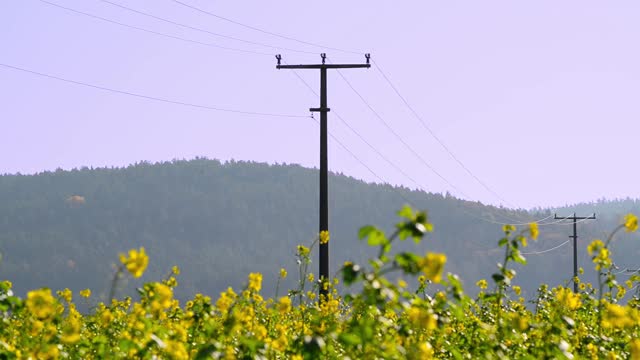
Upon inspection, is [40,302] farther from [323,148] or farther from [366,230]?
[323,148]

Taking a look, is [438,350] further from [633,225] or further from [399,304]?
[399,304]

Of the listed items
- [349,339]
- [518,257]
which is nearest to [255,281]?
[518,257]

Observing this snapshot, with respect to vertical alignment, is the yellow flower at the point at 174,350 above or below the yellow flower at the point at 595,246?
below

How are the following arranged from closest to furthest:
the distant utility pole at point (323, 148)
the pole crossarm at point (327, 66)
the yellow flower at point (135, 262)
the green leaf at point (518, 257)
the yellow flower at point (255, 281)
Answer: the yellow flower at point (135, 262) < the green leaf at point (518, 257) < the yellow flower at point (255, 281) < the distant utility pole at point (323, 148) < the pole crossarm at point (327, 66)

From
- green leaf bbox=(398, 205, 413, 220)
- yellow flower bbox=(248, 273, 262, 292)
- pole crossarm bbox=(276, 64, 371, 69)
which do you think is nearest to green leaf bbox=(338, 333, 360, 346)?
green leaf bbox=(398, 205, 413, 220)

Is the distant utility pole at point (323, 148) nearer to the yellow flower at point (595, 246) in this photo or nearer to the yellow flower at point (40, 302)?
the yellow flower at point (595, 246)

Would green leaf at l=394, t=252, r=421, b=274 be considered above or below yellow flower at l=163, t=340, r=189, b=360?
above

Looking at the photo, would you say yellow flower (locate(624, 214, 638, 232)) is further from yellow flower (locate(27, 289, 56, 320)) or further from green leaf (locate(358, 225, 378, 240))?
yellow flower (locate(27, 289, 56, 320))

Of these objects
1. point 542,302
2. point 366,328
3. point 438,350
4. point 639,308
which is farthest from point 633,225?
point 542,302

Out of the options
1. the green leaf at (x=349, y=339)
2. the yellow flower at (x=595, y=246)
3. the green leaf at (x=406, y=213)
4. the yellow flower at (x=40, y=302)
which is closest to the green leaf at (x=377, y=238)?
the green leaf at (x=406, y=213)

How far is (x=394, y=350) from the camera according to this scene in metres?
5.12

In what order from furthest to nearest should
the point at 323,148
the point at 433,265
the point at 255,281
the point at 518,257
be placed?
the point at 323,148
the point at 255,281
the point at 518,257
the point at 433,265

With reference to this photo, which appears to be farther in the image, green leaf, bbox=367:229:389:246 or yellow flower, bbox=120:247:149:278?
yellow flower, bbox=120:247:149:278

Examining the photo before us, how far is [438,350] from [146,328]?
362cm
